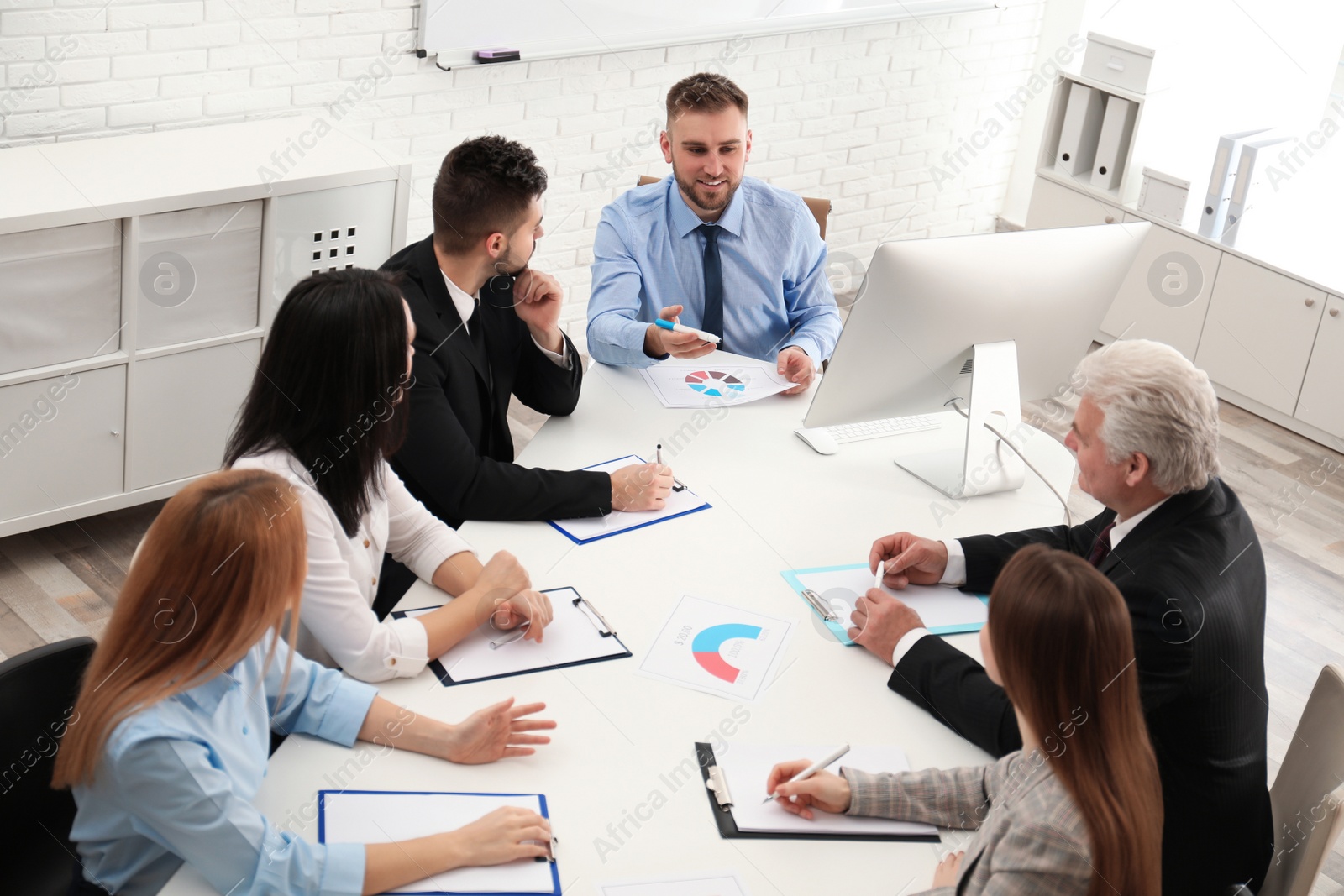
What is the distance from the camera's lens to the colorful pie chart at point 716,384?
2.75 m

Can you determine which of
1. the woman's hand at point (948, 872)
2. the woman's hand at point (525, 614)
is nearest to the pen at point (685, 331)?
the woman's hand at point (525, 614)

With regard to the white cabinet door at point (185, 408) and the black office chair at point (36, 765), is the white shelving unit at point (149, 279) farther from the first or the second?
the black office chair at point (36, 765)

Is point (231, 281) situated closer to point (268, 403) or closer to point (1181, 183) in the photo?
point (268, 403)

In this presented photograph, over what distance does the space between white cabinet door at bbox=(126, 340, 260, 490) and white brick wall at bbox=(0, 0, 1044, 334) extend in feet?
2.21

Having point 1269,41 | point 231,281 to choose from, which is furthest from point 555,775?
point 1269,41

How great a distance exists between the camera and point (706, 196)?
9.91 feet

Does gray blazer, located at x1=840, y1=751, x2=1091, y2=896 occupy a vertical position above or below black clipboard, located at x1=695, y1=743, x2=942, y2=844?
above

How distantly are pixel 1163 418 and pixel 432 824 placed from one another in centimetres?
118

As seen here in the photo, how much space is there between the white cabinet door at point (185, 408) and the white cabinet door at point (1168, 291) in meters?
3.42

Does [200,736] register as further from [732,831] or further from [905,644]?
[905,644]

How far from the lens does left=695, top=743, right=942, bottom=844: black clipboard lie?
1.57 metres

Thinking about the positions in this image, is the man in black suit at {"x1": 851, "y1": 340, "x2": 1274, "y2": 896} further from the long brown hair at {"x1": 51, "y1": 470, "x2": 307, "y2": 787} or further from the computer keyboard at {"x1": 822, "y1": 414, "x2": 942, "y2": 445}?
the long brown hair at {"x1": 51, "y1": 470, "x2": 307, "y2": 787}

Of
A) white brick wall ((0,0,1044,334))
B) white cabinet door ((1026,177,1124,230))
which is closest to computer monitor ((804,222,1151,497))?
white brick wall ((0,0,1044,334))

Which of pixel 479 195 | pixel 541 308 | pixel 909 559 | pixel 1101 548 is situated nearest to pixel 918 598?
pixel 909 559
